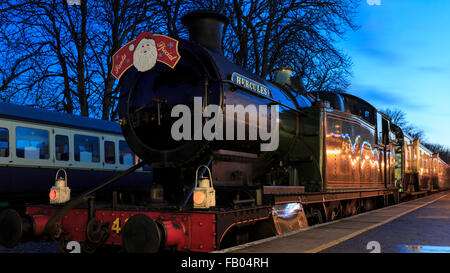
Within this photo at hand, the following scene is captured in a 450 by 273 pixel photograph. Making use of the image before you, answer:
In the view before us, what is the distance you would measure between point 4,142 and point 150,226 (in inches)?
257

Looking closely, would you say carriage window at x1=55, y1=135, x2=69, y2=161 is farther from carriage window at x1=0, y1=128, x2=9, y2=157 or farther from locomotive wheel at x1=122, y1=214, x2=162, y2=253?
locomotive wheel at x1=122, y1=214, x2=162, y2=253

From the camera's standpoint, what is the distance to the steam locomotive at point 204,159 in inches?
169

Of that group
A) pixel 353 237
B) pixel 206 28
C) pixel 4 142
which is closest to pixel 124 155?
pixel 4 142

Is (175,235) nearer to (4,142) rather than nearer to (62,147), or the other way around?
(4,142)

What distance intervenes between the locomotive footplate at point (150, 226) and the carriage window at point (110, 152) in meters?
6.46

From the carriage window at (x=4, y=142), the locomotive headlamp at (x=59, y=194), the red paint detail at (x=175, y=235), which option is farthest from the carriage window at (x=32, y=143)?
the red paint detail at (x=175, y=235)

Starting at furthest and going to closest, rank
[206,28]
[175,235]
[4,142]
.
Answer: [4,142] < [206,28] < [175,235]

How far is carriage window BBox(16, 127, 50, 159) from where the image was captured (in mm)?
9234

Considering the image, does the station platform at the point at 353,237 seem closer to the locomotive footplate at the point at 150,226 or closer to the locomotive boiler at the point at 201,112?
the locomotive footplate at the point at 150,226

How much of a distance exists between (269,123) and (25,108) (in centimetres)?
644

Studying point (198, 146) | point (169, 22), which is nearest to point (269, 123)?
point (198, 146)

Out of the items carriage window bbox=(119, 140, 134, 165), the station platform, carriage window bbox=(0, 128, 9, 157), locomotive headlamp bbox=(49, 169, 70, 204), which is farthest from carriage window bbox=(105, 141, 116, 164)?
the station platform

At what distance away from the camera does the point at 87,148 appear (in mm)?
11000
